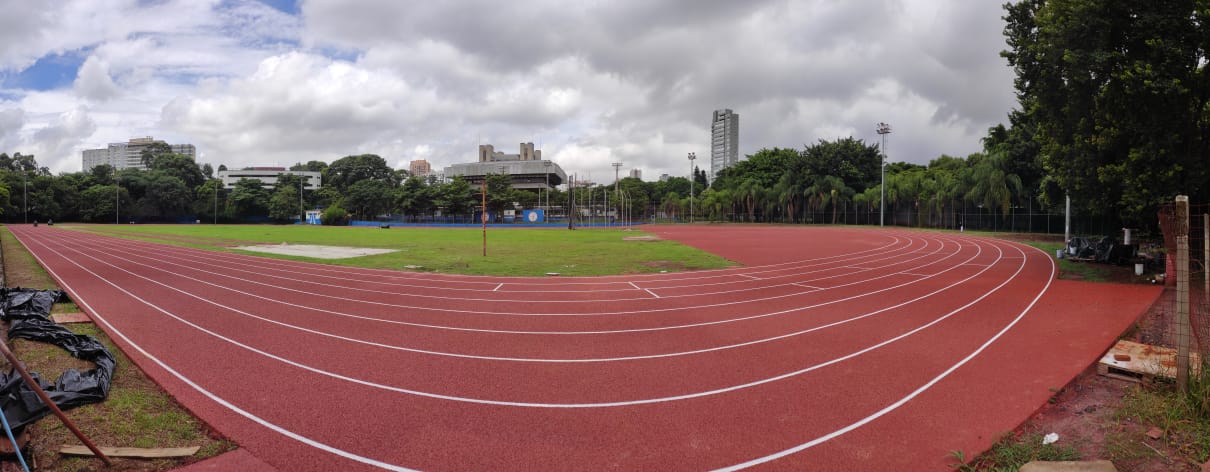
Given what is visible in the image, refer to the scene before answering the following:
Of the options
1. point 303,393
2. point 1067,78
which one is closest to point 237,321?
point 303,393

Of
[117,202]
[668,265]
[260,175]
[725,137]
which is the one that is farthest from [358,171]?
[725,137]

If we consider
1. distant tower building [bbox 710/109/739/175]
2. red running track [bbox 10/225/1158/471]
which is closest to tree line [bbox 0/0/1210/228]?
red running track [bbox 10/225/1158/471]

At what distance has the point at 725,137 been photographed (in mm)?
178250

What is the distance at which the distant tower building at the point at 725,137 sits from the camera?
177650 mm

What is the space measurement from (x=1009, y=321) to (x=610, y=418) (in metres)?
8.32

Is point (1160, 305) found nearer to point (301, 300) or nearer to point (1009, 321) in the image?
point (1009, 321)

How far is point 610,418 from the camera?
16.3 feet

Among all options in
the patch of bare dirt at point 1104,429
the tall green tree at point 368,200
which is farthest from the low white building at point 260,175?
the patch of bare dirt at point 1104,429

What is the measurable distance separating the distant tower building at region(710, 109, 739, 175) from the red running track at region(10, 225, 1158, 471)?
170 meters

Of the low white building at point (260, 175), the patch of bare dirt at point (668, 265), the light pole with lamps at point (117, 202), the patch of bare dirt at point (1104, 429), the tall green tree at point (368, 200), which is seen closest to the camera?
the patch of bare dirt at point (1104, 429)

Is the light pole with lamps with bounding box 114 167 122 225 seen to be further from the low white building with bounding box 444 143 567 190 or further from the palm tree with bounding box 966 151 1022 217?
the palm tree with bounding box 966 151 1022 217

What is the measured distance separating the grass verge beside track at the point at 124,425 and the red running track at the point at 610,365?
0.70ft

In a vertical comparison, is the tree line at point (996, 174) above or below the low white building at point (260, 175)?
below

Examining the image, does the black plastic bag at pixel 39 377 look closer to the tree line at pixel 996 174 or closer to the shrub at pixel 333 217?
the tree line at pixel 996 174
